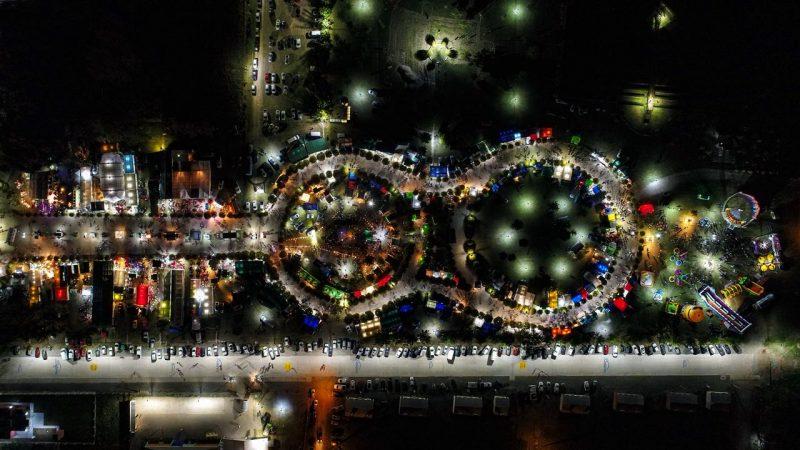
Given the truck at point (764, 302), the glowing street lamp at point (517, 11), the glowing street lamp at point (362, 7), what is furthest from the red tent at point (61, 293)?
the truck at point (764, 302)

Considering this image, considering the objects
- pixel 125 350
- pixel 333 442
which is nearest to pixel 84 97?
pixel 125 350

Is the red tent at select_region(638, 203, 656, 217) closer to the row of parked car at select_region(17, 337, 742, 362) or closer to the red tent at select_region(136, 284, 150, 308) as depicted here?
the row of parked car at select_region(17, 337, 742, 362)

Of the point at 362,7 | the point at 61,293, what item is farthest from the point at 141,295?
the point at 362,7

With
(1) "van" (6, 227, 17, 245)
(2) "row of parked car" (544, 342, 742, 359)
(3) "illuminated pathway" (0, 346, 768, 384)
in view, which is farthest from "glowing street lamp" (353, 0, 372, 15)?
(1) "van" (6, 227, 17, 245)

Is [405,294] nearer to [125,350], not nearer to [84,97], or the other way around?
[125,350]

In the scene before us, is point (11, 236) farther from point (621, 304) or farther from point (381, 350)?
point (621, 304)

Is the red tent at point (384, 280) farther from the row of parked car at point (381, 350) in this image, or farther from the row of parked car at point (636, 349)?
the row of parked car at point (636, 349)

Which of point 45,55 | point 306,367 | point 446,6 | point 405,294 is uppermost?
point 446,6

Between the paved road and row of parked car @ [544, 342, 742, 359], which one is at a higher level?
row of parked car @ [544, 342, 742, 359]
